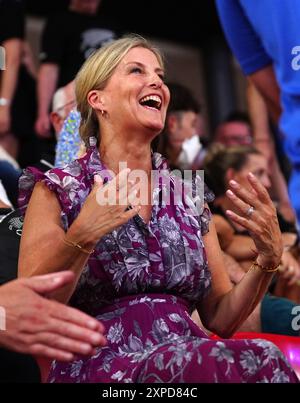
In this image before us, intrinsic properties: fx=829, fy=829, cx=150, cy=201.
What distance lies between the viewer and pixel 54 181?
5.53ft

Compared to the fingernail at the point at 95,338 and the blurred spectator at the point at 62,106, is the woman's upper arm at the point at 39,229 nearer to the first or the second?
the fingernail at the point at 95,338

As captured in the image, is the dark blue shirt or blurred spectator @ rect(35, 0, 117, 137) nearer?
the dark blue shirt

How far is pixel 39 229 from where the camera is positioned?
5.29 feet

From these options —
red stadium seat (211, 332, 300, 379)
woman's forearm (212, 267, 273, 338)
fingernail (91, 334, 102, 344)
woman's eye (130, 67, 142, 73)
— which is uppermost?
woman's eye (130, 67, 142, 73)

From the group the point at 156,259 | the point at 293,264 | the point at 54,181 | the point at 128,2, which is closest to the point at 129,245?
the point at 156,259

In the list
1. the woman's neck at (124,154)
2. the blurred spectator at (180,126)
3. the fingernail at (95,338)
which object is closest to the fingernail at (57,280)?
the fingernail at (95,338)

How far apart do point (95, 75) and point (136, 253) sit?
0.48 m

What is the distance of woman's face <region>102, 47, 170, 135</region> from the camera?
1.87 meters

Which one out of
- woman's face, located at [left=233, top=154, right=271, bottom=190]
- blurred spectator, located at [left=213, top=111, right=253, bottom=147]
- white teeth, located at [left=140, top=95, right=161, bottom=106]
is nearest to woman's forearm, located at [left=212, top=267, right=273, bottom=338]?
white teeth, located at [left=140, top=95, right=161, bottom=106]

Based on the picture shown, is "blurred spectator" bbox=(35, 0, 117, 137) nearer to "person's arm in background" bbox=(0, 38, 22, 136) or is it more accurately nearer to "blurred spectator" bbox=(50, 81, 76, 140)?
"person's arm in background" bbox=(0, 38, 22, 136)

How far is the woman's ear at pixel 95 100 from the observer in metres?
1.91

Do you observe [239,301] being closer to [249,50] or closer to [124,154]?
[124,154]

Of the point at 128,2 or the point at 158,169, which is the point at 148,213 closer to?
the point at 158,169
